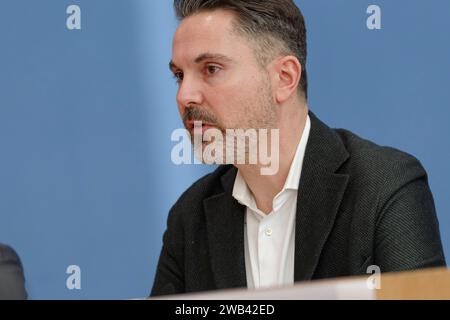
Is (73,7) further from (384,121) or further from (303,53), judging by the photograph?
(384,121)

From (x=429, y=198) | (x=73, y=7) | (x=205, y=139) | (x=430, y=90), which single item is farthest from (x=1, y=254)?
(x=430, y=90)

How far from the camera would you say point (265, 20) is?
141 centimetres

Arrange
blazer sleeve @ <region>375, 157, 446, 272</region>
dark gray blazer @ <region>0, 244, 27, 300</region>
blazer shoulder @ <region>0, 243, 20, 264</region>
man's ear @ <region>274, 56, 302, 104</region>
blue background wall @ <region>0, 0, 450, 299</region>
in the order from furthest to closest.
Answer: blue background wall @ <region>0, 0, 450, 299</region>, man's ear @ <region>274, 56, 302, 104</region>, blazer sleeve @ <region>375, 157, 446, 272</region>, blazer shoulder @ <region>0, 243, 20, 264</region>, dark gray blazer @ <region>0, 244, 27, 300</region>

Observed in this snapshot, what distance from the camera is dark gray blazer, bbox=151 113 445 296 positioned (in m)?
1.20

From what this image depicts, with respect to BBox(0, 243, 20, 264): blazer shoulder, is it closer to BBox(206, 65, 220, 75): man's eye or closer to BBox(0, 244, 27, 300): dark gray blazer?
BBox(0, 244, 27, 300): dark gray blazer

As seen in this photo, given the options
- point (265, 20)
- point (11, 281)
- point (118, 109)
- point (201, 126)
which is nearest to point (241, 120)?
point (201, 126)

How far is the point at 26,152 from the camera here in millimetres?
1678

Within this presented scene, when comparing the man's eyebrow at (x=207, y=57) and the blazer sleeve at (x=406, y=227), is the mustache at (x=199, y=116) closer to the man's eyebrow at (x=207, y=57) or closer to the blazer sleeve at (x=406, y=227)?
the man's eyebrow at (x=207, y=57)

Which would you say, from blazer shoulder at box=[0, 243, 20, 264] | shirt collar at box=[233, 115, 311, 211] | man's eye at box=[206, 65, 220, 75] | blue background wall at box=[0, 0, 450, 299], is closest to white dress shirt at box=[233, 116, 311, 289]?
shirt collar at box=[233, 115, 311, 211]

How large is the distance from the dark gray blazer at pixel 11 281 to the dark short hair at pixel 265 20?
0.69 meters

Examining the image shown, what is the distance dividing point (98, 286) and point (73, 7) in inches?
24.9

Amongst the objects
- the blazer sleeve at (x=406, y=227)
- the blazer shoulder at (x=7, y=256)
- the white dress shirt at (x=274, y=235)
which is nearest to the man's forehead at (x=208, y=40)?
the white dress shirt at (x=274, y=235)

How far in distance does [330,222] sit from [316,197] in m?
0.06

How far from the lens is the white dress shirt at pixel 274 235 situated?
1320 mm
